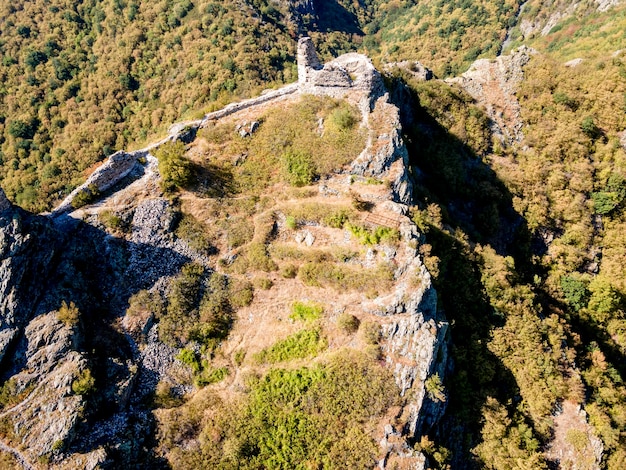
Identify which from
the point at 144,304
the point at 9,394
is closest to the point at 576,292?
the point at 144,304

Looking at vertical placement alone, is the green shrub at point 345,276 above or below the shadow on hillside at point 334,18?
below

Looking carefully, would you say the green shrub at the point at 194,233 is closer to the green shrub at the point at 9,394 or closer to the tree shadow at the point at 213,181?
the tree shadow at the point at 213,181

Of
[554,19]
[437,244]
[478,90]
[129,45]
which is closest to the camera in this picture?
[437,244]

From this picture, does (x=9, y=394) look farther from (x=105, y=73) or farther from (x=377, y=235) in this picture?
(x=105, y=73)

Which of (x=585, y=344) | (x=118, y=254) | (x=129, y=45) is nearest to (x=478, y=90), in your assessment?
(x=585, y=344)

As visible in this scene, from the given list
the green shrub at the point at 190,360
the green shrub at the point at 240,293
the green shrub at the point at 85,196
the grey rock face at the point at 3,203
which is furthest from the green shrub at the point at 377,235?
the grey rock face at the point at 3,203

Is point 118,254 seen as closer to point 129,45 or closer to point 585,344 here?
point 585,344
